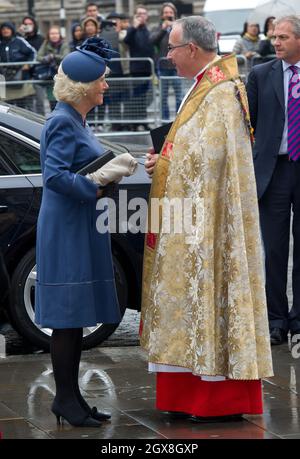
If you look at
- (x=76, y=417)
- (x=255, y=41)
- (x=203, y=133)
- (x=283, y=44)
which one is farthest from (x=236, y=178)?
(x=255, y=41)

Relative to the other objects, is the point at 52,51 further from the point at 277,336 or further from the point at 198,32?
the point at 198,32

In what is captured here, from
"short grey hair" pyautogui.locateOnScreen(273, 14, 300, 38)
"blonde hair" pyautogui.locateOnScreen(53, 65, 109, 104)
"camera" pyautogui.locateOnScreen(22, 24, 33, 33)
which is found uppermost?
"camera" pyautogui.locateOnScreen(22, 24, 33, 33)

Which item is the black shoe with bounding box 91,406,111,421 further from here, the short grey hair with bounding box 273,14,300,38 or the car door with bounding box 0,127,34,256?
the short grey hair with bounding box 273,14,300,38

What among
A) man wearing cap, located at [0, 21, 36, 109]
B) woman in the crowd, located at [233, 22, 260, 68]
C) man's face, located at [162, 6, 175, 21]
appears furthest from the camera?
man's face, located at [162, 6, 175, 21]

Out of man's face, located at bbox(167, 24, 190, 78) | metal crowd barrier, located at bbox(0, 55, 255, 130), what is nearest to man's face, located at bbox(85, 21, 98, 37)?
metal crowd barrier, located at bbox(0, 55, 255, 130)

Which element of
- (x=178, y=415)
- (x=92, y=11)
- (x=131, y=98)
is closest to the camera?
(x=178, y=415)

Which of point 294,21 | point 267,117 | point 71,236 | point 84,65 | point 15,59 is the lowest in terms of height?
point 71,236

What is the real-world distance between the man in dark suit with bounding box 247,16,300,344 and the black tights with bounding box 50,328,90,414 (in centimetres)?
232

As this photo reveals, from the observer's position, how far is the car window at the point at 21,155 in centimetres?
766

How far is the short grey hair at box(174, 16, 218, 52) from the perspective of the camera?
18.9 feet

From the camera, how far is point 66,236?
5.64 m

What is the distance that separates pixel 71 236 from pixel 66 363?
0.62m

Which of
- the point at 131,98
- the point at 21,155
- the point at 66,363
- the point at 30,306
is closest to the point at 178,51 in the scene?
the point at 66,363

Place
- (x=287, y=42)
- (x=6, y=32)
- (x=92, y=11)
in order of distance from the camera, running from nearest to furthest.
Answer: (x=287, y=42) → (x=6, y=32) → (x=92, y=11)
